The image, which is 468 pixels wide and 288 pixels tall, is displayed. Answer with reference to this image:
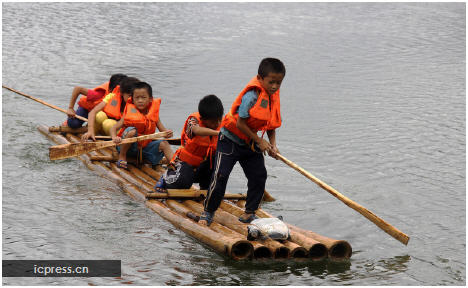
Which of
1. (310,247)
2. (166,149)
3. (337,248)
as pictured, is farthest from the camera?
(166,149)

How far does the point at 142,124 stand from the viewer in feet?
25.3

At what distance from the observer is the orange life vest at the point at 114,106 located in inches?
332

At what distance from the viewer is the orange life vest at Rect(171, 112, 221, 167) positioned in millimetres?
6574

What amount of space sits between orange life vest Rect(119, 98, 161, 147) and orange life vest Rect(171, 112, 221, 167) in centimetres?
106

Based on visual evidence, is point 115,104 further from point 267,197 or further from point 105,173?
point 267,197

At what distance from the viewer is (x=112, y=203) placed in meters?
7.15

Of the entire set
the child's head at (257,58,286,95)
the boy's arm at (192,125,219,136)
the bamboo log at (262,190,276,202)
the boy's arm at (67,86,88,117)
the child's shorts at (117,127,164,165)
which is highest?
the child's head at (257,58,286,95)

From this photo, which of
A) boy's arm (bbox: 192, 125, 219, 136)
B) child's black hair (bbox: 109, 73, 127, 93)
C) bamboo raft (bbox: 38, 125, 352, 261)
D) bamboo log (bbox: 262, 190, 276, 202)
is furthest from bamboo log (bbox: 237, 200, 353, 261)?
child's black hair (bbox: 109, 73, 127, 93)

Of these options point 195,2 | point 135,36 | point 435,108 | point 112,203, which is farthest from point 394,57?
point 112,203

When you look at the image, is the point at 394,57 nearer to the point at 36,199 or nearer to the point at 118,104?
the point at 118,104

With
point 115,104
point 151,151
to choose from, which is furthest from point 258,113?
point 115,104

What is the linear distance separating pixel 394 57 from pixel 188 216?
33.9 feet

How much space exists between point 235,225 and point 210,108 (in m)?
1.15

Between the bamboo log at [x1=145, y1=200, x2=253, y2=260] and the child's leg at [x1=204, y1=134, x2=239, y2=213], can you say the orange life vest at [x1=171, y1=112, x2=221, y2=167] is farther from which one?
the child's leg at [x1=204, y1=134, x2=239, y2=213]
